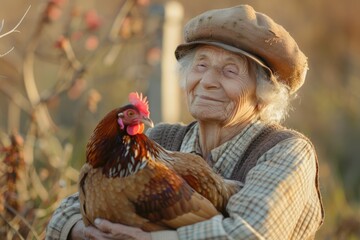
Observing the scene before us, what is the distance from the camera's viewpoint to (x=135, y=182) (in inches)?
140

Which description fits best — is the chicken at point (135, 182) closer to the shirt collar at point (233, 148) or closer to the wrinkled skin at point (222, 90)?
the shirt collar at point (233, 148)

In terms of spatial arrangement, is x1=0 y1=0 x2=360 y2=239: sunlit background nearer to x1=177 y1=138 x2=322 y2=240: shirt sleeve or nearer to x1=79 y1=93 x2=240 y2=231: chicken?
x1=79 y1=93 x2=240 y2=231: chicken

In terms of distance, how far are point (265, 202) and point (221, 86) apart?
2.11ft

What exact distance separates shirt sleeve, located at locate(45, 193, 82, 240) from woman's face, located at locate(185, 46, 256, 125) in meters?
0.63

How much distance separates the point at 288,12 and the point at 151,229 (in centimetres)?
1173

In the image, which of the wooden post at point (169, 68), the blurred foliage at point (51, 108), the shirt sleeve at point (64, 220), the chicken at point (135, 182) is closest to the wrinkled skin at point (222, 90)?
the chicken at point (135, 182)

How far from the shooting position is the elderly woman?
12.2 feet

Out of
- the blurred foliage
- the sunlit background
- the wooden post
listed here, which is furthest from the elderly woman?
the wooden post

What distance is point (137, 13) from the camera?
264 inches

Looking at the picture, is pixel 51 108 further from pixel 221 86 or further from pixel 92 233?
pixel 92 233

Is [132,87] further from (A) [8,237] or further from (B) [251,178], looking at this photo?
(B) [251,178]

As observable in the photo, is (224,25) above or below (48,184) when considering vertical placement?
above

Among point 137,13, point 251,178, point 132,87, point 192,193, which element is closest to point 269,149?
point 251,178

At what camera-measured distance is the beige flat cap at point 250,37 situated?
13.2 ft
